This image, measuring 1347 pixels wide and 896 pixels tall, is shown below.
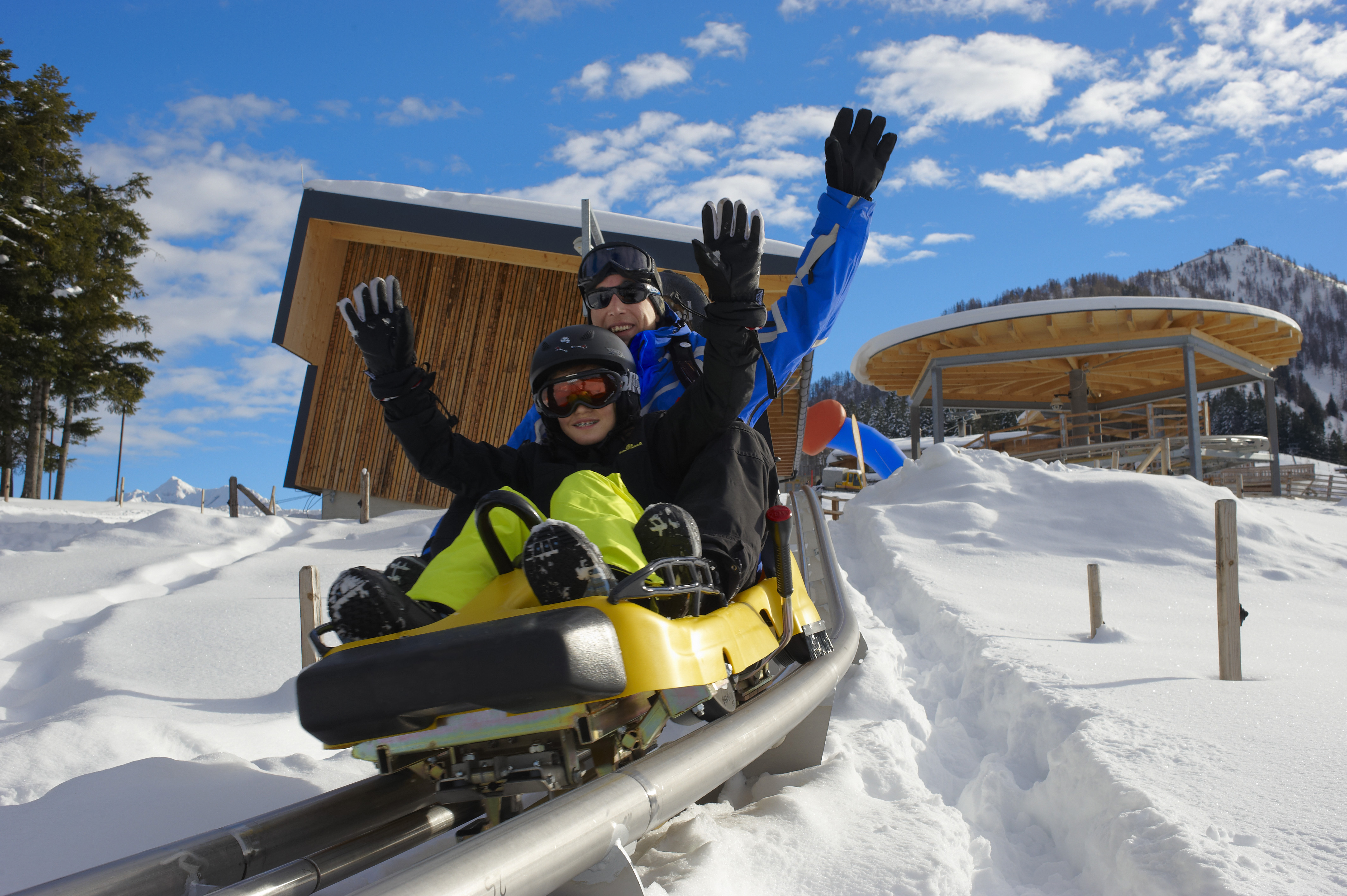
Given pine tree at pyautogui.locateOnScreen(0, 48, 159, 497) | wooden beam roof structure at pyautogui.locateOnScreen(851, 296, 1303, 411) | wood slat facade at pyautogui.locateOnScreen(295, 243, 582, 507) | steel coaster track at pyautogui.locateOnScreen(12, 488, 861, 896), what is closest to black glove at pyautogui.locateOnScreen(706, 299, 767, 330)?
steel coaster track at pyautogui.locateOnScreen(12, 488, 861, 896)

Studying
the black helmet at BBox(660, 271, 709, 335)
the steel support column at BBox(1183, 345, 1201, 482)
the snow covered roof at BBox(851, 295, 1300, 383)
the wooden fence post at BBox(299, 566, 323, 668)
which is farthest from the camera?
the steel support column at BBox(1183, 345, 1201, 482)

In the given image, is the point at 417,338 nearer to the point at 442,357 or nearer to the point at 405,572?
the point at 442,357

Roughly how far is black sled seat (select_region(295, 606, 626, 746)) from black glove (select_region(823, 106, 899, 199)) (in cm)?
241

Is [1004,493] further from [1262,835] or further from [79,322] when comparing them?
[79,322]

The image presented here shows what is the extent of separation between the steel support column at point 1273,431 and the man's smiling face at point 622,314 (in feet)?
49.8

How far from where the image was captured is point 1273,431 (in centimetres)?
1462

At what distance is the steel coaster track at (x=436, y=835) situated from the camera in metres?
1.08

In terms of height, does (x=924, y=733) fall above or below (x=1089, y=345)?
below

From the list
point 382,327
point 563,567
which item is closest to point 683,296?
point 382,327

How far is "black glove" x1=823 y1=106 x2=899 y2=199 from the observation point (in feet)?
10.5

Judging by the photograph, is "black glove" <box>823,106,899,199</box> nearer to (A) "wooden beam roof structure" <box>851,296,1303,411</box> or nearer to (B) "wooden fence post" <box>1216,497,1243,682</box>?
(B) "wooden fence post" <box>1216,497,1243,682</box>

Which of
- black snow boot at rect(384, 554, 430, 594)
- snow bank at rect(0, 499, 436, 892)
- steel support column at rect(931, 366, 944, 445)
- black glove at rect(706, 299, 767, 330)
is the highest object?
steel support column at rect(931, 366, 944, 445)

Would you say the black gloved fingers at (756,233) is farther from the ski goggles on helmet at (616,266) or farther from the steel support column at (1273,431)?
the steel support column at (1273,431)

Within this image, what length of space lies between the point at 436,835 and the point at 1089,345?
45.8ft
